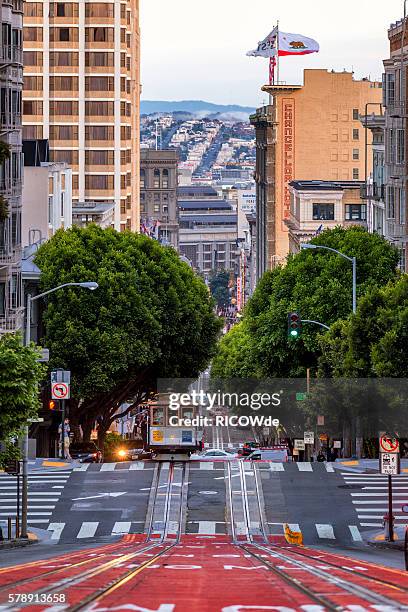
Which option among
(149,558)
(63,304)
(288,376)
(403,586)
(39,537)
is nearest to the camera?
(403,586)

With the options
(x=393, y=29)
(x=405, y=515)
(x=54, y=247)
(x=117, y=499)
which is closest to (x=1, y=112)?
(x=117, y=499)

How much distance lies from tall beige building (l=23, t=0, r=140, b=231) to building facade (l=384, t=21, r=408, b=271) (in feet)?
225

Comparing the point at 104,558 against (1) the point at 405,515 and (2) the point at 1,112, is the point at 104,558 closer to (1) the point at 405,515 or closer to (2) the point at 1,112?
(1) the point at 405,515

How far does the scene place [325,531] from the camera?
174 ft

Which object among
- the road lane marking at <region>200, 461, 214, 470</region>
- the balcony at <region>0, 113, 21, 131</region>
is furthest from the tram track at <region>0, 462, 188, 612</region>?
the balcony at <region>0, 113, 21, 131</region>

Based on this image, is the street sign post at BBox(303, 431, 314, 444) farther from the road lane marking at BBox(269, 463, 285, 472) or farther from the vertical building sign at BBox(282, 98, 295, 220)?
the vertical building sign at BBox(282, 98, 295, 220)

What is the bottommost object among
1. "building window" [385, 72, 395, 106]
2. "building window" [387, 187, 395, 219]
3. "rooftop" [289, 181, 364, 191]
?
"building window" [387, 187, 395, 219]

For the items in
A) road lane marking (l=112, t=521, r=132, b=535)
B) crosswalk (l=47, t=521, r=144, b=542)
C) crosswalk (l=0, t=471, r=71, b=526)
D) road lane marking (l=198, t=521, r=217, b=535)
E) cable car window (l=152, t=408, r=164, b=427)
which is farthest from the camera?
cable car window (l=152, t=408, r=164, b=427)

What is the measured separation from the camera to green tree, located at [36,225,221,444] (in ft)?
279

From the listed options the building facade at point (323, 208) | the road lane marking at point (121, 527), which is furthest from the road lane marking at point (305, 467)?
the building facade at point (323, 208)

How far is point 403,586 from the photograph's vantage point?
2798 cm

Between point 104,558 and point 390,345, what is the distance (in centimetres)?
2920

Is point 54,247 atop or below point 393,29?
below

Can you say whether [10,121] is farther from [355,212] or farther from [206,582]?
Answer: [355,212]
